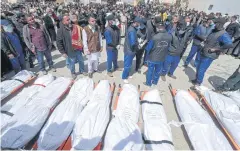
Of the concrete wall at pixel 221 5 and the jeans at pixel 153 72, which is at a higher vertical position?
the concrete wall at pixel 221 5

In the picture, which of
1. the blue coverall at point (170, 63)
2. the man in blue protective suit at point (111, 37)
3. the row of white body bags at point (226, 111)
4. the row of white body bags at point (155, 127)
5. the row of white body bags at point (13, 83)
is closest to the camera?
the row of white body bags at point (155, 127)

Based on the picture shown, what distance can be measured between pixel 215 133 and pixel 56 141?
2.55m

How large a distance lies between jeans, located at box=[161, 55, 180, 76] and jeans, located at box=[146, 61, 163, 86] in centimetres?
41

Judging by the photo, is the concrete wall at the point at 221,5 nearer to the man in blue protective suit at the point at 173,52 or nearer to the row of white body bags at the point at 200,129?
the man in blue protective suit at the point at 173,52

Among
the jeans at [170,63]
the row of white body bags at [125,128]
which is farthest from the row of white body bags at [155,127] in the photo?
the jeans at [170,63]

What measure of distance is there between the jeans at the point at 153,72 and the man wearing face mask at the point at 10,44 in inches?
144

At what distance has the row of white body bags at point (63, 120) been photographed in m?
2.22

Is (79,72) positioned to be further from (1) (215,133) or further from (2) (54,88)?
(1) (215,133)

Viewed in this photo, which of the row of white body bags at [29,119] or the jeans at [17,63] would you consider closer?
the row of white body bags at [29,119]

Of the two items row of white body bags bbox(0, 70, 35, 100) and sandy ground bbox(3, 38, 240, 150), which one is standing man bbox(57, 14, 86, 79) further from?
row of white body bags bbox(0, 70, 35, 100)

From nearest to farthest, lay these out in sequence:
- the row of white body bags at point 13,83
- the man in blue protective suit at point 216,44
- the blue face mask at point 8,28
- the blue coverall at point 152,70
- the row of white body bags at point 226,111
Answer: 1. the row of white body bags at point 226,111
2. the row of white body bags at point 13,83
3. the man in blue protective suit at point 216,44
4. the blue coverall at point 152,70
5. the blue face mask at point 8,28

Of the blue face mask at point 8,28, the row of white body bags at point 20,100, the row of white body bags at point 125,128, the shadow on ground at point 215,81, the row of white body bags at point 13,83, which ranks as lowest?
the shadow on ground at point 215,81

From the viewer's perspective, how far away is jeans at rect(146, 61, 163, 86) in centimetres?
406

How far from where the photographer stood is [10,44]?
13.1ft
